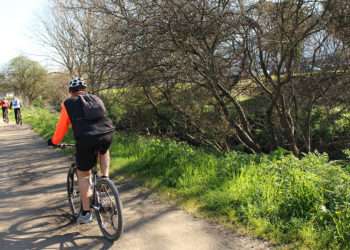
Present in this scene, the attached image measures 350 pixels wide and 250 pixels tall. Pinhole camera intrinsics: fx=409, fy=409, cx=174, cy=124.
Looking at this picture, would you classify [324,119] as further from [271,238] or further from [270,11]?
[271,238]

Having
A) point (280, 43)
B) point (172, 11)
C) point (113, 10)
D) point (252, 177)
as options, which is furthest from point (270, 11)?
point (252, 177)

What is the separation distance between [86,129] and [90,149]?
0.88 feet

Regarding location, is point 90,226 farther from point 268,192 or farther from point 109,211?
point 268,192

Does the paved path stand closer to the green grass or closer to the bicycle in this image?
the bicycle

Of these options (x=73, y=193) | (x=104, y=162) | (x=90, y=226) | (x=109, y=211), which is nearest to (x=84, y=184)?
(x=104, y=162)

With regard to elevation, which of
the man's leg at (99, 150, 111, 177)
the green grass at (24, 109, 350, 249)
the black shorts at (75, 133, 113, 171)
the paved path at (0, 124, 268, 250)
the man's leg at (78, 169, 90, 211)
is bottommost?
the paved path at (0, 124, 268, 250)

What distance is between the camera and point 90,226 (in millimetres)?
5410

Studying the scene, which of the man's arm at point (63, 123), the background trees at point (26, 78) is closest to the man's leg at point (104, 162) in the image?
the man's arm at point (63, 123)

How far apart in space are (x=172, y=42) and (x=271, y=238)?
222 inches

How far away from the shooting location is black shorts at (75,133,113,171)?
468 cm

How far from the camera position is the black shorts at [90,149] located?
4680 mm

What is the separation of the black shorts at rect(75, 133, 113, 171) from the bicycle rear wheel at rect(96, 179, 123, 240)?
262 mm

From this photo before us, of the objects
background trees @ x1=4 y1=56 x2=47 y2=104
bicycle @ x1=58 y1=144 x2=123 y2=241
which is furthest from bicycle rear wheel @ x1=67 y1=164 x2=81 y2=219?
background trees @ x1=4 y1=56 x2=47 y2=104

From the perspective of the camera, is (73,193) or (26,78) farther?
(26,78)
